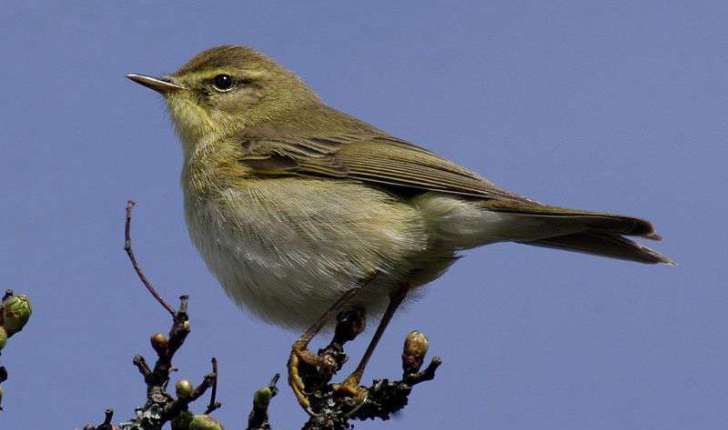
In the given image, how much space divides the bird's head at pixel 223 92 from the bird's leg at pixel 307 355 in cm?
167

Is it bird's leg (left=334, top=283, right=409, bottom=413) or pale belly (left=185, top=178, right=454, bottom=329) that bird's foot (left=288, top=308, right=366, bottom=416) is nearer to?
bird's leg (left=334, top=283, right=409, bottom=413)

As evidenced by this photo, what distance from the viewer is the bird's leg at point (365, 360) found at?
4484 mm

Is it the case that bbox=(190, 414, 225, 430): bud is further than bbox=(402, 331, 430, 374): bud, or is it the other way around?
bbox=(402, 331, 430, 374): bud

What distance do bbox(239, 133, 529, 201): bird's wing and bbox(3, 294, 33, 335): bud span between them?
8.60 ft

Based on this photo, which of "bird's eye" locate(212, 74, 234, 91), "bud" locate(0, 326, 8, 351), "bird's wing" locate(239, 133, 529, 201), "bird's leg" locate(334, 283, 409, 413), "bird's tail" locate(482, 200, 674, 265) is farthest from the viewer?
"bird's eye" locate(212, 74, 234, 91)

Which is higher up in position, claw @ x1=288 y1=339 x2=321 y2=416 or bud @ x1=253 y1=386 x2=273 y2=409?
claw @ x1=288 y1=339 x2=321 y2=416

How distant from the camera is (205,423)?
10.9 feet

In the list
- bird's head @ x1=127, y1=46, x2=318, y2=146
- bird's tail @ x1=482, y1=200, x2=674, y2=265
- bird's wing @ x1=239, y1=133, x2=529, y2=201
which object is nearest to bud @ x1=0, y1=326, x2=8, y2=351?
bird's wing @ x1=239, y1=133, x2=529, y2=201

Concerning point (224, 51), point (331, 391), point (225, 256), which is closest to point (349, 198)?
point (225, 256)

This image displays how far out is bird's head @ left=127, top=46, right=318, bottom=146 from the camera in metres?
6.61

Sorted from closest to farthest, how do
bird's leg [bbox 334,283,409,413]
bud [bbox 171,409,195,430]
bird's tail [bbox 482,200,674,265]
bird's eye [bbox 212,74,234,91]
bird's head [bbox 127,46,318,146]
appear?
bud [bbox 171,409,195,430] < bird's leg [bbox 334,283,409,413] < bird's tail [bbox 482,200,674,265] < bird's head [bbox 127,46,318,146] < bird's eye [bbox 212,74,234,91]

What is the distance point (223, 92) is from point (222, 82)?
0.29 ft

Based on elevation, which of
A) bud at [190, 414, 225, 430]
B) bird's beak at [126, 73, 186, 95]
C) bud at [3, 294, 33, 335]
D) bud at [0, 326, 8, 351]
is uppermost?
bird's beak at [126, 73, 186, 95]

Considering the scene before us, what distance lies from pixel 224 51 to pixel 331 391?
3427 mm
